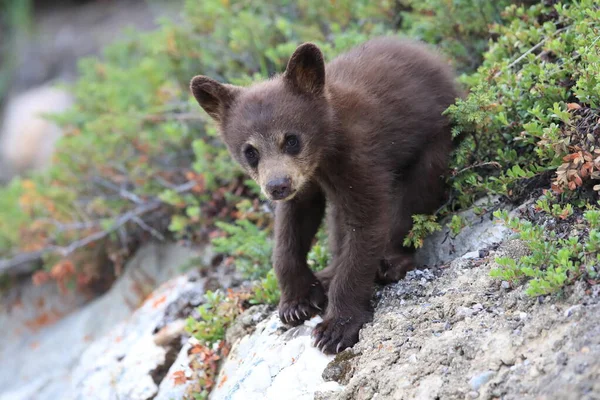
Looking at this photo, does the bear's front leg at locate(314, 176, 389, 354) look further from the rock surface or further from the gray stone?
the gray stone

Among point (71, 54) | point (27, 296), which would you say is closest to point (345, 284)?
point (27, 296)

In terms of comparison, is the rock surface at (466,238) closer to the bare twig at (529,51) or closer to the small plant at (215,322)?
the bare twig at (529,51)

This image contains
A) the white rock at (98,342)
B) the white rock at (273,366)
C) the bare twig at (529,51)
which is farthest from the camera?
the white rock at (98,342)

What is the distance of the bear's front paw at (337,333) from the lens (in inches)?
151

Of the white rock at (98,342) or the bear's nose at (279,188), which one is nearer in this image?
the bear's nose at (279,188)

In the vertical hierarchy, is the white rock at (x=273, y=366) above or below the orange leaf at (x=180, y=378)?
above

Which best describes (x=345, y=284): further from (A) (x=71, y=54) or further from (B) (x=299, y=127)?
(A) (x=71, y=54)

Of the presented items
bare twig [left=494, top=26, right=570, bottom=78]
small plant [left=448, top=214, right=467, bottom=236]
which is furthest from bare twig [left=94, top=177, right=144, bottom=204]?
bare twig [left=494, top=26, right=570, bottom=78]

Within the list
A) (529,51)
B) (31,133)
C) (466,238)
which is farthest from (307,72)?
(31,133)

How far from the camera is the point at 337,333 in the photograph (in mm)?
3871

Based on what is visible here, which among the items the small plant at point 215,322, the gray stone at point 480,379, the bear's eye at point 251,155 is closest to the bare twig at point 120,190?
the small plant at point 215,322

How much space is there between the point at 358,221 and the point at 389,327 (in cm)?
67

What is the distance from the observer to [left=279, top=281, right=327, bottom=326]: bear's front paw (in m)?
4.27

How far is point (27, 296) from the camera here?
8781 mm
